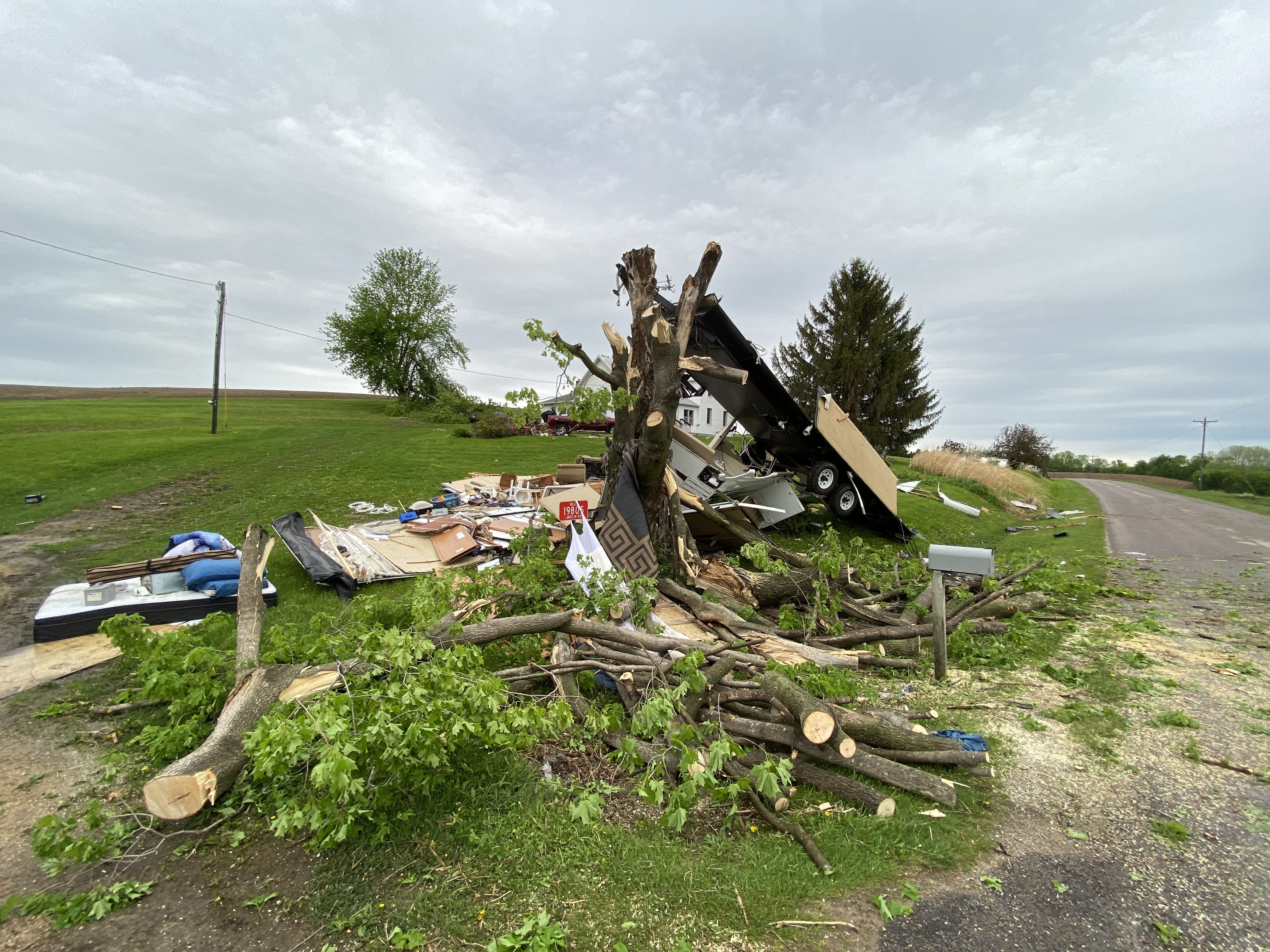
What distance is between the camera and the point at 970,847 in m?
3.02

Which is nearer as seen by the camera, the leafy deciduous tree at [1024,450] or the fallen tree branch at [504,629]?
the fallen tree branch at [504,629]

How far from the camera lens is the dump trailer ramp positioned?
8859 mm

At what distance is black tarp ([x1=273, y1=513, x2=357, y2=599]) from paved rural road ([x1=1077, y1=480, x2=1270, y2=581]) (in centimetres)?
1330

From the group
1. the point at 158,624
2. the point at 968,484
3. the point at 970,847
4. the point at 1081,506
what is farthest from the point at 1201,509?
the point at 158,624

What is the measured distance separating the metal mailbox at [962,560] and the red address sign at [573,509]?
4350 mm

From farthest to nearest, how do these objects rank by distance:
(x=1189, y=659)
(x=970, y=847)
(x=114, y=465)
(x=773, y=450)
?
(x=114, y=465) < (x=773, y=450) < (x=1189, y=659) < (x=970, y=847)

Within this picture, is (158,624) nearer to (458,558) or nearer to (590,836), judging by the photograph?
(458,558)

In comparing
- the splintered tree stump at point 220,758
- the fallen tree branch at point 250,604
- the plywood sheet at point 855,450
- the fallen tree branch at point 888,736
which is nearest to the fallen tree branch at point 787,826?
the fallen tree branch at point 888,736

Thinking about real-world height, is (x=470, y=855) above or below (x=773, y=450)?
below

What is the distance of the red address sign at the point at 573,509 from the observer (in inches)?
314

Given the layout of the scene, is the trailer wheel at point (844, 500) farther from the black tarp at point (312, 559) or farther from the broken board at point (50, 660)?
the broken board at point (50, 660)

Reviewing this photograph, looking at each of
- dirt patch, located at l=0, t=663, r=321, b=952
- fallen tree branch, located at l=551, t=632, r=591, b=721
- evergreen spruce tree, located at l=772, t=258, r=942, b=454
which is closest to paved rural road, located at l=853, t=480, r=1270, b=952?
fallen tree branch, located at l=551, t=632, r=591, b=721

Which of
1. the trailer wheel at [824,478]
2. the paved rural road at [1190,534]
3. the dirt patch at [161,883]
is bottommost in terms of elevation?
the dirt patch at [161,883]

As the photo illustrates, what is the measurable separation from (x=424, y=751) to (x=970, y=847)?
2.85 metres
